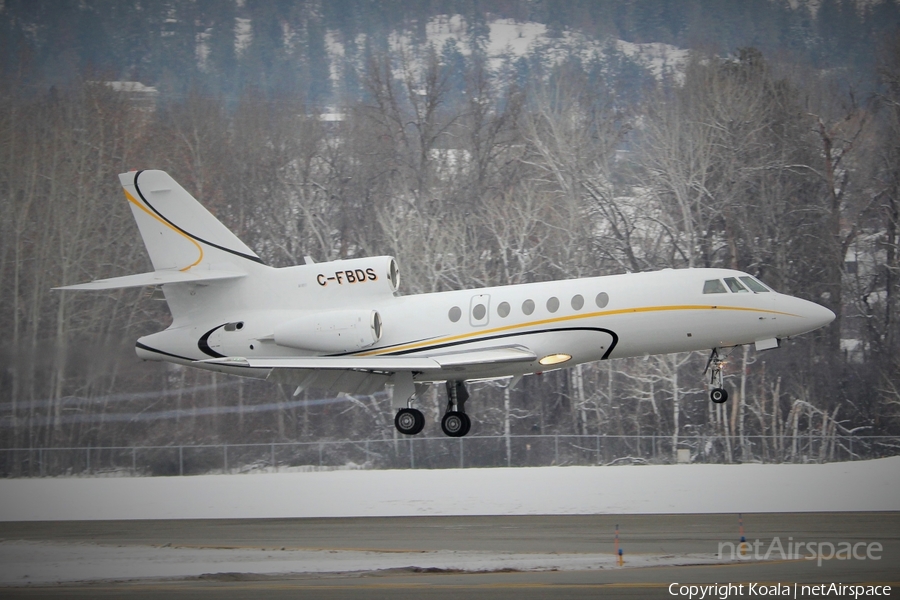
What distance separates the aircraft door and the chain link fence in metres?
15.3

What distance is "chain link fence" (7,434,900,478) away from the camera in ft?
130

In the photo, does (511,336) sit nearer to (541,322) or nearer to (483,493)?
(541,322)

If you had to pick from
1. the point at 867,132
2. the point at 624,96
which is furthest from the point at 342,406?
the point at 624,96

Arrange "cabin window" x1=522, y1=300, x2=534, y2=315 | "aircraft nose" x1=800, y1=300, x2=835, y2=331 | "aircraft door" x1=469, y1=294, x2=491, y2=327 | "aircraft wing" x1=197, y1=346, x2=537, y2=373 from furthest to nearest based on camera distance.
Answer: "aircraft door" x1=469, y1=294, x2=491, y2=327 → "cabin window" x1=522, y1=300, x2=534, y2=315 → "aircraft wing" x1=197, y1=346, x2=537, y2=373 → "aircraft nose" x1=800, y1=300, x2=835, y2=331

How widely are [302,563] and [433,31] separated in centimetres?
12041

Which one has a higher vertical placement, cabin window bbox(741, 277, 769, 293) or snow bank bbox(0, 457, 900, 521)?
cabin window bbox(741, 277, 769, 293)

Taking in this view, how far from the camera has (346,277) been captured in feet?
85.2

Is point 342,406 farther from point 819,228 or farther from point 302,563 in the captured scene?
point 302,563

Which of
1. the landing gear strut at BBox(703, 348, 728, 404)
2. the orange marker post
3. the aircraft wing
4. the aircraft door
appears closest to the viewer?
the orange marker post

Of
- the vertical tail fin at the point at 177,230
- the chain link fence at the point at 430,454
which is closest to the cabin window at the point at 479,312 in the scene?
the vertical tail fin at the point at 177,230

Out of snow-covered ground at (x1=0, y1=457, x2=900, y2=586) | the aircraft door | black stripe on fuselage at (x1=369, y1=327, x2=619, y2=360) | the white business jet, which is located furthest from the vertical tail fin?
snow-covered ground at (x1=0, y1=457, x2=900, y2=586)

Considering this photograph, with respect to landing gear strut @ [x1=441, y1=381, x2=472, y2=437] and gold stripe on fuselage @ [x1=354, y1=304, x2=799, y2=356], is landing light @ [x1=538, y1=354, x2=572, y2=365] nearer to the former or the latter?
gold stripe on fuselage @ [x1=354, y1=304, x2=799, y2=356]

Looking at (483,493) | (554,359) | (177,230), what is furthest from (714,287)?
(177,230)

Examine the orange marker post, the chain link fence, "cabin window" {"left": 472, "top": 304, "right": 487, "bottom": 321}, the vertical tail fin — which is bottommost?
the chain link fence
